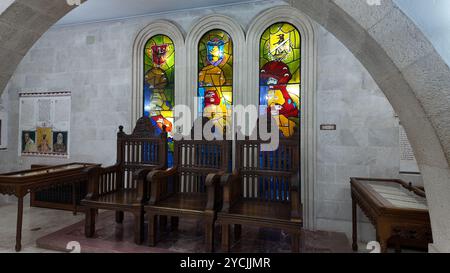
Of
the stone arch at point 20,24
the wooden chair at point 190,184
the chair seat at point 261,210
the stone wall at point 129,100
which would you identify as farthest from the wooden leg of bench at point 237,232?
the stone arch at point 20,24

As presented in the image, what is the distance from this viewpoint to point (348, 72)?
9.96 feet

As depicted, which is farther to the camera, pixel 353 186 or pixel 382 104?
pixel 382 104

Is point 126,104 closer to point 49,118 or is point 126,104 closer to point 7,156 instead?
point 49,118

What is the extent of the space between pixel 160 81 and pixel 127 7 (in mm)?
1091

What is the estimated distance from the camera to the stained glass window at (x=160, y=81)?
12.3 ft

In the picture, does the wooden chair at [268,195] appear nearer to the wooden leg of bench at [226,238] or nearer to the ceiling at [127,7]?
the wooden leg of bench at [226,238]

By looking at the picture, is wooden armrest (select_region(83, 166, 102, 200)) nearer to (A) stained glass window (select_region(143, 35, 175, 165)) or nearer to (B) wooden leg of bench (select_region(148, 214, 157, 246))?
(B) wooden leg of bench (select_region(148, 214, 157, 246))

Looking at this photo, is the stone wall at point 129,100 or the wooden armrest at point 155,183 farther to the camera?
the stone wall at point 129,100

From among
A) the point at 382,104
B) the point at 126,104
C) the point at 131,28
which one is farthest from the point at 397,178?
the point at 131,28

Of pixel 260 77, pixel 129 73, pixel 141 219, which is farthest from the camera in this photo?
pixel 129 73

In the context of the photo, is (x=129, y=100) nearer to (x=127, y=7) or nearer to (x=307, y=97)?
(x=127, y=7)

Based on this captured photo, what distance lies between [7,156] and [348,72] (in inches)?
219

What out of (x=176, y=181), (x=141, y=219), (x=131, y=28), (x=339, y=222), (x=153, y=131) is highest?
(x=131, y=28)

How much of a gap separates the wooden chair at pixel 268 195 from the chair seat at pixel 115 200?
0.90 meters
